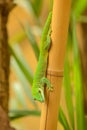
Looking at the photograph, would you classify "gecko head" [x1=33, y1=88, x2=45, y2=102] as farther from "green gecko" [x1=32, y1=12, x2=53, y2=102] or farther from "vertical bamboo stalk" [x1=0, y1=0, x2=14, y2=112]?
"vertical bamboo stalk" [x1=0, y1=0, x2=14, y2=112]

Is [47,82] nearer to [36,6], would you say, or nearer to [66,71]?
[66,71]

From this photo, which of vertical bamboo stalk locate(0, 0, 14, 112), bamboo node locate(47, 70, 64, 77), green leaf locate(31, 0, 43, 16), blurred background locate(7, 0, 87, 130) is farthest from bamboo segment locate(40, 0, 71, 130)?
green leaf locate(31, 0, 43, 16)

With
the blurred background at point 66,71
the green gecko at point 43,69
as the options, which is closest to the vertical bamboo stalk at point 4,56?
the blurred background at point 66,71

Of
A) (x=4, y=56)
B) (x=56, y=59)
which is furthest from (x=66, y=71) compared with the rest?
(x=56, y=59)

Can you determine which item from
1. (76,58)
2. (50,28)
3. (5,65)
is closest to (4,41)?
(5,65)

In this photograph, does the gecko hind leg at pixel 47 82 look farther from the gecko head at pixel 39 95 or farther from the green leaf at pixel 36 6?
the green leaf at pixel 36 6

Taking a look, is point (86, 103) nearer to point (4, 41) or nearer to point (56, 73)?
point (4, 41)

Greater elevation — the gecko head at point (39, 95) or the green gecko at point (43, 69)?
the green gecko at point (43, 69)

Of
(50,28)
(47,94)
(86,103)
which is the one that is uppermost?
(50,28)
